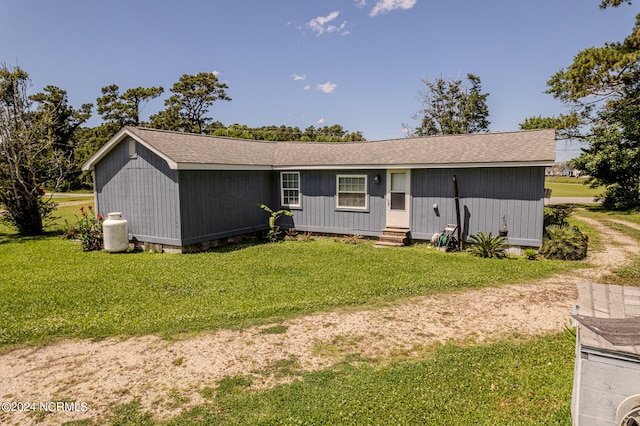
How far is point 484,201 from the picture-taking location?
11.6 m

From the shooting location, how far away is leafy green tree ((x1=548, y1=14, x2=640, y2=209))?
58.4 feet

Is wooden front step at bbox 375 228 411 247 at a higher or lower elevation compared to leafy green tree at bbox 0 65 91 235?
lower

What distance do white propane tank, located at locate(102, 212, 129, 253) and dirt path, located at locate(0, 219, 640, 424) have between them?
694 centimetres

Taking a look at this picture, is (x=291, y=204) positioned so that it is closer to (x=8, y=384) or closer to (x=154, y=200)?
(x=154, y=200)

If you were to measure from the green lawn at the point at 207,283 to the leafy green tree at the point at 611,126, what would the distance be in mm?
12597

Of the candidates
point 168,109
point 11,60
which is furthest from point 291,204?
point 168,109

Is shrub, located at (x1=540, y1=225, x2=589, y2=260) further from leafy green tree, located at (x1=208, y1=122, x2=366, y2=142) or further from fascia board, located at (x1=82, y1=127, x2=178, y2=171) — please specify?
leafy green tree, located at (x1=208, y1=122, x2=366, y2=142)

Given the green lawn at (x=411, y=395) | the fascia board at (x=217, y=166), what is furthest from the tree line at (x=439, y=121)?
the green lawn at (x=411, y=395)

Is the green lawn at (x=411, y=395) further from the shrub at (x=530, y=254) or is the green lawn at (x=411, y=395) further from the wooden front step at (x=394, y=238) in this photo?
the wooden front step at (x=394, y=238)

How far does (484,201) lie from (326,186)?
5382 mm

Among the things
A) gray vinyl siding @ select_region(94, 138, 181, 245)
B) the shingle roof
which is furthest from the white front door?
gray vinyl siding @ select_region(94, 138, 181, 245)

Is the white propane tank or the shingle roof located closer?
the shingle roof

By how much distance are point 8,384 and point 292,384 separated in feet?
10.9

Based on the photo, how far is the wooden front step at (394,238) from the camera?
1248cm
